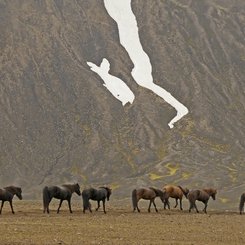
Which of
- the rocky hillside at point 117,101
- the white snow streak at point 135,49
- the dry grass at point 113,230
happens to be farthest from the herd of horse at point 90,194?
the white snow streak at point 135,49

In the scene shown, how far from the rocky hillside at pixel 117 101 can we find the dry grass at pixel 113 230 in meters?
43.2

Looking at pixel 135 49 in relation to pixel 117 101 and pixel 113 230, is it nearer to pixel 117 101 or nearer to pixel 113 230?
pixel 117 101

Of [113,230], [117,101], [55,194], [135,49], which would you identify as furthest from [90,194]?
[135,49]

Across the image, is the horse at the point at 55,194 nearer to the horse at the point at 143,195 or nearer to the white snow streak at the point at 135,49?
the horse at the point at 143,195

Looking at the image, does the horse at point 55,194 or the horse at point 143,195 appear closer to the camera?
the horse at point 55,194

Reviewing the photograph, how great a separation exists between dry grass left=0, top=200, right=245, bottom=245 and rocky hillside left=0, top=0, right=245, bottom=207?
4320 cm

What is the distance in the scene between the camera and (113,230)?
92.7ft

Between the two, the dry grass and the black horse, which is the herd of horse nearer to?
the black horse

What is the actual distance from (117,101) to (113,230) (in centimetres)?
8988

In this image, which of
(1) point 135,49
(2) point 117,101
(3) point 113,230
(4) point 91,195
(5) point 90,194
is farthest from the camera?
(1) point 135,49

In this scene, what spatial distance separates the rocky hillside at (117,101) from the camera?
315 ft

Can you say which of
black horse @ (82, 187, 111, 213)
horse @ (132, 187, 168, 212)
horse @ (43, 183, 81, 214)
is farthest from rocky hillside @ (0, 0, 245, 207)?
horse @ (43, 183, 81, 214)

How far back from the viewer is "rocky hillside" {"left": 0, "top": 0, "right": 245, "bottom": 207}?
96062 mm

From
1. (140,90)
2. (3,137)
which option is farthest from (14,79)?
(140,90)
